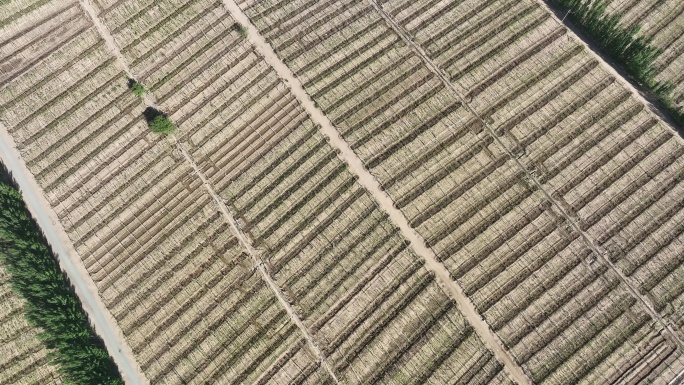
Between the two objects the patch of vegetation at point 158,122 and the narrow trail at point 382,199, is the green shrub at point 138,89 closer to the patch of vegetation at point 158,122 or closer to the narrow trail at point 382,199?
the patch of vegetation at point 158,122

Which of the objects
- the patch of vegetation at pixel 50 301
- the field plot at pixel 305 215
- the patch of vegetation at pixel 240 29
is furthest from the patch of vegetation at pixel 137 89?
the patch of vegetation at pixel 50 301

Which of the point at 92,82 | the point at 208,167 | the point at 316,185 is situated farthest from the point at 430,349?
the point at 92,82

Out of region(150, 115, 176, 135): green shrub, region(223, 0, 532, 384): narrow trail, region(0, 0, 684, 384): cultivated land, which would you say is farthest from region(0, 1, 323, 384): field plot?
region(223, 0, 532, 384): narrow trail

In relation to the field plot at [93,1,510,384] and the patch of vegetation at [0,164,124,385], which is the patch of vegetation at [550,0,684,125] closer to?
the field plot at [93,1,510,384]

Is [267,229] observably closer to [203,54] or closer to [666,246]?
[203,54]

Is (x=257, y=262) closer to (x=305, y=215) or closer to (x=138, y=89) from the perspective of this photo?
(x=305, y=215)

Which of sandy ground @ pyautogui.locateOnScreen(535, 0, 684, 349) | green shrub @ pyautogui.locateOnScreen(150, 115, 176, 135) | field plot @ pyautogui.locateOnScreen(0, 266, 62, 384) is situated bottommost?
sandy ground @ pyautogui.locateOnScreen(535, 0, 684, 349)

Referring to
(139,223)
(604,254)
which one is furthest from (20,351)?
(604,254)
